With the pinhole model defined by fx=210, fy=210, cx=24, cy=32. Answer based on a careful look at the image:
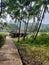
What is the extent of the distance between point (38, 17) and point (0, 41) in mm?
19570

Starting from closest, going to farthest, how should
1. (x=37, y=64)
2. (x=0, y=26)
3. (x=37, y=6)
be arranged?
1. (x=37, y=64)
2. (x=0, y=26)
3. (x=37, y=6)

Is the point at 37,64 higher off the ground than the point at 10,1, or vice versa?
the point at 10,1

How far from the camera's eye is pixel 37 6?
26.0 metres

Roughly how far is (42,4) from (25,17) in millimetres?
8586

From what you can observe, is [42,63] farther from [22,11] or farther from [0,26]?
[22,11]

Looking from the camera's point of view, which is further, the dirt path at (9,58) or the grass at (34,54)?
the grass at (34,54)

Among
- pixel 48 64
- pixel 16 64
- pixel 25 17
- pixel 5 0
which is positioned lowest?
pixel 25 17

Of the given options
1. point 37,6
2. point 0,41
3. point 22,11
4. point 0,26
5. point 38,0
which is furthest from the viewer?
point 22,11

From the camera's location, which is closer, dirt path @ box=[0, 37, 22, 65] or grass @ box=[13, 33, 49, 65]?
dirt path @ box=[0, 37, 22, 65]

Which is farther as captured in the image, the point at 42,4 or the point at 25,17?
the point at 25,17

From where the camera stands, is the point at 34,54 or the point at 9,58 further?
the point at 34,54

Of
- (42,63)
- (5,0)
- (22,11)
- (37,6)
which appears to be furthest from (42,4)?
(42,63)

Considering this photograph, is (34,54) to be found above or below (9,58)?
below

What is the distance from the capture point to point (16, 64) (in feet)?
33.9
